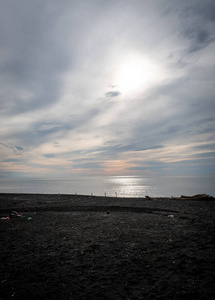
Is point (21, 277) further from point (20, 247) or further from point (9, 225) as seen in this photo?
point (9, 225)

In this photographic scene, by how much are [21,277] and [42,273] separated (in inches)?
32.5

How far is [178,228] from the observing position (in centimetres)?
1466

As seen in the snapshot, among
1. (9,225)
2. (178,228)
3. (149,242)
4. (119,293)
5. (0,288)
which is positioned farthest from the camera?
(9,225)

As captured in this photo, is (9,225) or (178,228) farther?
(9,225)

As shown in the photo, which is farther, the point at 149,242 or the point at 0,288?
the point at 149,242

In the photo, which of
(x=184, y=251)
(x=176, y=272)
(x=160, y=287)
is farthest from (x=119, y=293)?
(x=184, y=251)

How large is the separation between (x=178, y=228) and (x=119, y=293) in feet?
33.6

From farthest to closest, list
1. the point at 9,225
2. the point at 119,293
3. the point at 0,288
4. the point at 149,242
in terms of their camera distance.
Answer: the point at 9,225 → the point at 149,242 → the point at 0,288 → the point at 119,293

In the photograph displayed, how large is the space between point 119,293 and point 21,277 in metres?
4.18

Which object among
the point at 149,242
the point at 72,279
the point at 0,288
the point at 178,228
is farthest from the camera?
the point at 178,228

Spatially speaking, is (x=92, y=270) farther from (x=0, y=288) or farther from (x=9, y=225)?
(x=9, y=225)

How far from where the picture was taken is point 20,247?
10938mm

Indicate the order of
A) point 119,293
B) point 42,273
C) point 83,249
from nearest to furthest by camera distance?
point 119,293
point 42,273
point 83,249

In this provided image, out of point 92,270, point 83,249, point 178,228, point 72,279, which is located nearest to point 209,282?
point 92,270
